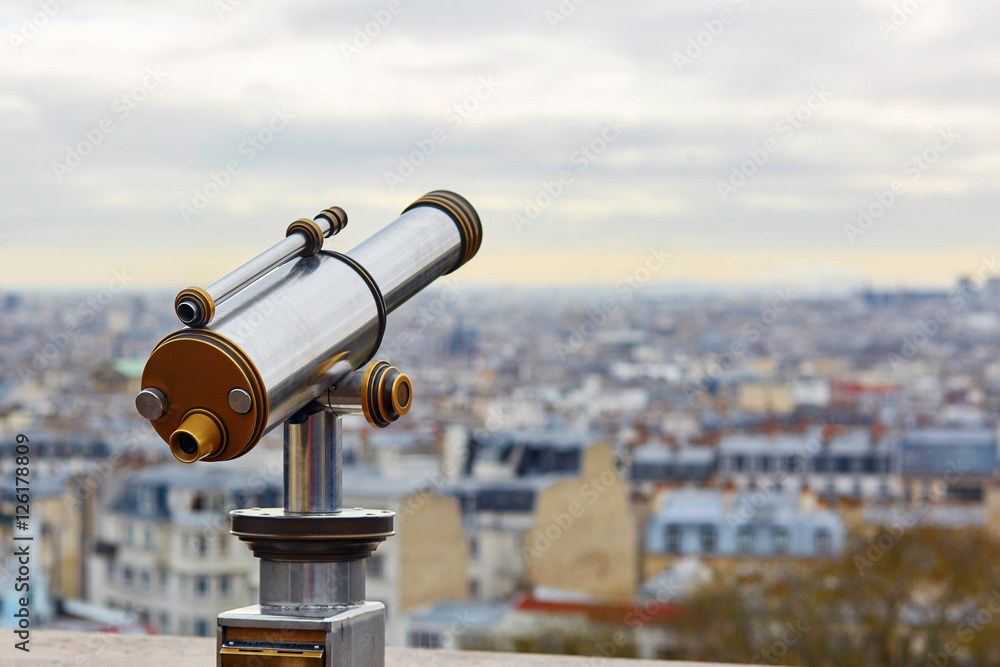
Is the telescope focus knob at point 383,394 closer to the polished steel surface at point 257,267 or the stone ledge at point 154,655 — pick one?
the polished steel surface at point 257,267

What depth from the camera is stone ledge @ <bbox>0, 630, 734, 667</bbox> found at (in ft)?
8.30

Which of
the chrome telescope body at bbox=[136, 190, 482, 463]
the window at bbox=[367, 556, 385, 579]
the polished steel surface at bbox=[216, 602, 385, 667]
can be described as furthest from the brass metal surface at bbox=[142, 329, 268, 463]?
the window at bbox=[367, 556, 385, 579]

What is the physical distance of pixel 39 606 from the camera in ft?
63.7

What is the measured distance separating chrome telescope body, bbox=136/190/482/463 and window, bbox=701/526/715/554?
23954mm

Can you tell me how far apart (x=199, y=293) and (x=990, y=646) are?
1652cm

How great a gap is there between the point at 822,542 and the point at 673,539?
372 centimetres

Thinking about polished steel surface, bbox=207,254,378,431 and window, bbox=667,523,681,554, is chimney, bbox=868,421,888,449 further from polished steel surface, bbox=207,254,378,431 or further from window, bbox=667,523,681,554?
polished steel surface, bbox=207,254,378,431

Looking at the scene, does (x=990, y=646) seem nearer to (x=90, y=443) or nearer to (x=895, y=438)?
(x=895, y=438)

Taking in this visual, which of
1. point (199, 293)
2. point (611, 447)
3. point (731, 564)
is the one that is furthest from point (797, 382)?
point (199, 293)

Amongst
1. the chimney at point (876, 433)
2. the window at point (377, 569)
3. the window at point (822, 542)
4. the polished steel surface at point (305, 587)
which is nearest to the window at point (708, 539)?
the window at point (822, 542)

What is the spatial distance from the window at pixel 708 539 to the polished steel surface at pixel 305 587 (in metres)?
24.1

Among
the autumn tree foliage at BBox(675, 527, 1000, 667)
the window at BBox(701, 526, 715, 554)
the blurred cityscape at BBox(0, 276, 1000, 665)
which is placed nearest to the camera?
the autumn tree foliage at BBox(675, 527, 1000, 667)

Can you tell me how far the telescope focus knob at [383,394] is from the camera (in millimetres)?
1698

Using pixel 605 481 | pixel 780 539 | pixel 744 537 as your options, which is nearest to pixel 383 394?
pixel 605 481
